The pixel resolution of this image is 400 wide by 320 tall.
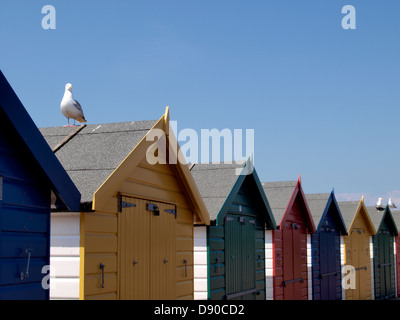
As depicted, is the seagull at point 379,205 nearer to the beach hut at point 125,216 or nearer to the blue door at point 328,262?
the blue door at point 328,262

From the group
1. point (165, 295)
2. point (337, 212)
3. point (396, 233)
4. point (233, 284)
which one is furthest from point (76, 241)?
point (396, 233)

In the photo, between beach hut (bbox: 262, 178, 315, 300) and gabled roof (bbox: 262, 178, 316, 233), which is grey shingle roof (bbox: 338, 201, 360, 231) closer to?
beach hut (bbox: 262, 178, 315, 300)

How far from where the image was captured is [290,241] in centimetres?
1486

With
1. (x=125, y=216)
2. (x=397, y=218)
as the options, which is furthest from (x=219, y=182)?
(x=397, y=218)

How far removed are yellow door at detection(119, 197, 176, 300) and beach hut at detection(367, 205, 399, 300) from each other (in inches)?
620

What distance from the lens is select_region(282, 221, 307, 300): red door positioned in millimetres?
14516

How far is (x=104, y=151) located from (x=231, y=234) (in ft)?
15.5

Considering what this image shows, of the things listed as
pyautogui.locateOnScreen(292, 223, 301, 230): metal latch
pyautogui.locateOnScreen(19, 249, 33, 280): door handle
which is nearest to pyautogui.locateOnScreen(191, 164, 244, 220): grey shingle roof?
pyautogui.locateOnScreen(292, 223, 301, 230): metal latch

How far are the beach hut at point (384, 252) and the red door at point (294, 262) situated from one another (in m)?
7.97

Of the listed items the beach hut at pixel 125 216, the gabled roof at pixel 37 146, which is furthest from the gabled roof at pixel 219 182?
the gabled roof at pixel 37 146

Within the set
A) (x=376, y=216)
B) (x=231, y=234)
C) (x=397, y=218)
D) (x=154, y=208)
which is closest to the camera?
(x=154, y=208)

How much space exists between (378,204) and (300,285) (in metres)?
9.71

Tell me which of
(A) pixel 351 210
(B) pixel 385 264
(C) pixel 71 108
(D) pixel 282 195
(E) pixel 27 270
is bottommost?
(B) pixel 385 264

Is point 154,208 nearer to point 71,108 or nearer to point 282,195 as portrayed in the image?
point 71,108
